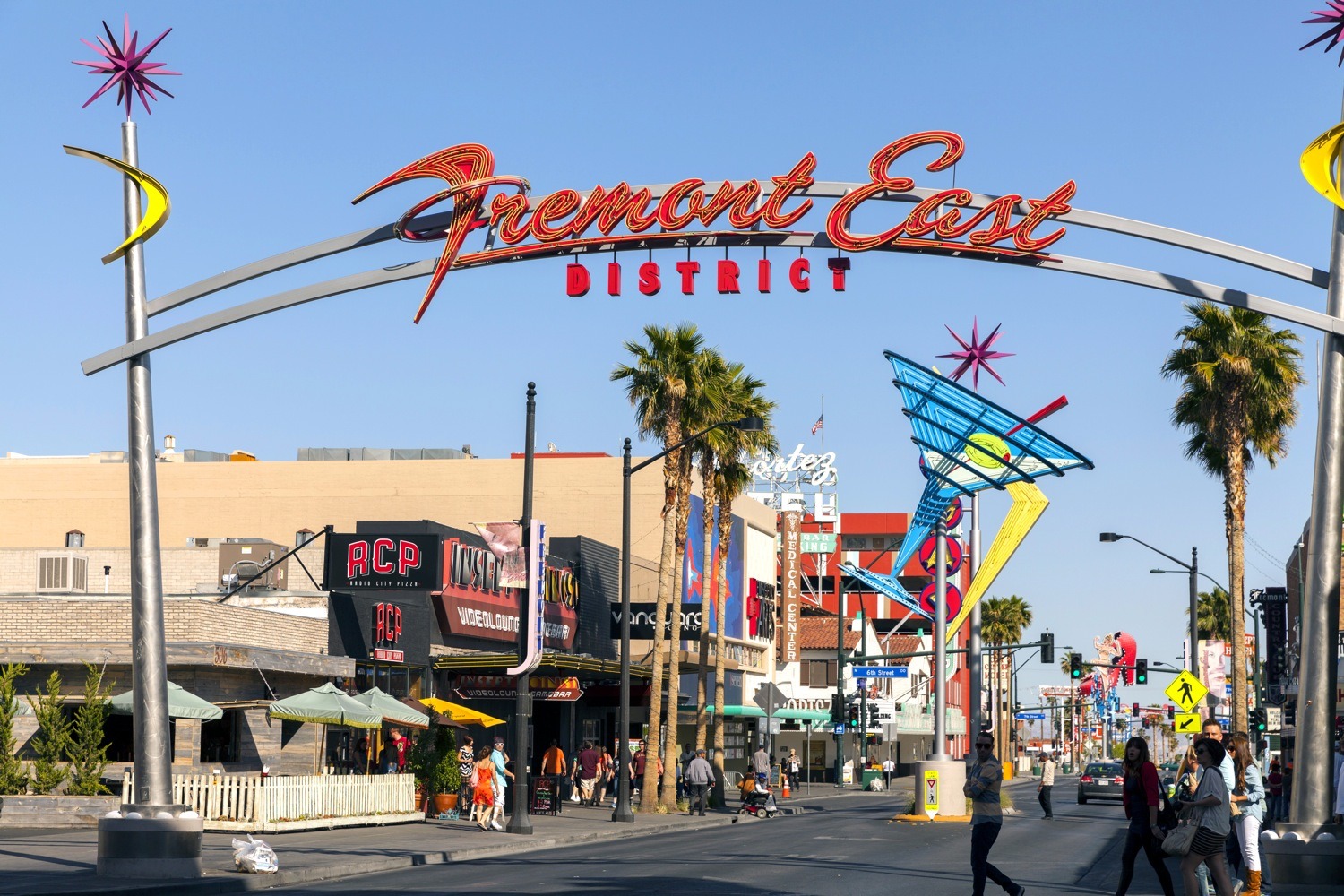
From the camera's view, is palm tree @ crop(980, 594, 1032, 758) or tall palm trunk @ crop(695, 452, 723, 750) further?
palm tree @ crop(980, 594, 1032, 758)

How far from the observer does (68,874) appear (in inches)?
735

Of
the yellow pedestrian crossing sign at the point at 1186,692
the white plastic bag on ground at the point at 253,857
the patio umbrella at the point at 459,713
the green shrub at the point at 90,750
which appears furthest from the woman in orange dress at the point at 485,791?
→ the yellow pedestrian crossing sign at the point at 1186,692

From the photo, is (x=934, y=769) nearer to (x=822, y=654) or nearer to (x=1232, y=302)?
(x=1232, y=302)

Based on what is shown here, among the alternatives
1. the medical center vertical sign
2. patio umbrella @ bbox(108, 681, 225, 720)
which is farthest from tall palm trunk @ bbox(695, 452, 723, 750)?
patio umbrella @ bbox(108, 681, 225, 720)

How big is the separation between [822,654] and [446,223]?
7046 cm

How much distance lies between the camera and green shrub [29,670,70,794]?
1153 inches

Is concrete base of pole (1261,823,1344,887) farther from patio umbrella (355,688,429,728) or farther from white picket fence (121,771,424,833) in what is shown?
patio umbrella (355,688,429,728)

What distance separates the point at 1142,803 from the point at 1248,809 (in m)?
1.46

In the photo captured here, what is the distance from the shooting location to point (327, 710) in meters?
29.8

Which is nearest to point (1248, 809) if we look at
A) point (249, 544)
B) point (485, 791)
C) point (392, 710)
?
point (485, 791)

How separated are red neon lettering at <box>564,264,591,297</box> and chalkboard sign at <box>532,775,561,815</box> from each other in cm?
2037

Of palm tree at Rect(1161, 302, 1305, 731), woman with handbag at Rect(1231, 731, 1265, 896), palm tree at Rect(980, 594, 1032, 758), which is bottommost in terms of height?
palm tree at Rect(980, 594, 1032, 758)

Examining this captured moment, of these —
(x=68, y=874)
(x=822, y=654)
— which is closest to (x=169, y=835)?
(x=68, y=874)

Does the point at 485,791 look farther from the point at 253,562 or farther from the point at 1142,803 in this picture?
the point at 253,562
